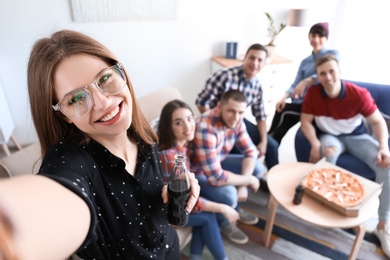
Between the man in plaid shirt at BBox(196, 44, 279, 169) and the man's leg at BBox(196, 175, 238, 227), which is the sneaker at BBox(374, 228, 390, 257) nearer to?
the man in plaid shirt at BBox(196, 44, 279, 169)

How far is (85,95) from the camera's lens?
562mm

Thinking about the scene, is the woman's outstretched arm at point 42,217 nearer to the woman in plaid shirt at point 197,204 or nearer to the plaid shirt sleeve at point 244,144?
the woman in plaid shirt at point 197,204

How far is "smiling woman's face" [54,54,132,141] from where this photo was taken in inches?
21.6

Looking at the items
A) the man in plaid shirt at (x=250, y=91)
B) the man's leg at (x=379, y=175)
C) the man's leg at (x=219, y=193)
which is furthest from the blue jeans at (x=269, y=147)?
the man's leg at (x=219, y=193)

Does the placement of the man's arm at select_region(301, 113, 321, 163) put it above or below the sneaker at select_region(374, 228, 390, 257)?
above

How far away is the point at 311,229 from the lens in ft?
6.06

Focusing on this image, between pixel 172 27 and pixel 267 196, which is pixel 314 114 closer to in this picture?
pixel 267 196

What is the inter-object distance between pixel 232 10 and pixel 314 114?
1.67 meters

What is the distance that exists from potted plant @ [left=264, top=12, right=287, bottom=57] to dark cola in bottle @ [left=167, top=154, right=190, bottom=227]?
8.26 feet

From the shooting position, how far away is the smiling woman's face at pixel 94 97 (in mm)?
550

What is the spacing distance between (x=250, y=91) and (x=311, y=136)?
0.60 m

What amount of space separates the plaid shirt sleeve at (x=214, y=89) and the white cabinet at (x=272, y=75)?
28.8 inches

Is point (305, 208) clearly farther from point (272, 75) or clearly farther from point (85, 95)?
point (272, 75)

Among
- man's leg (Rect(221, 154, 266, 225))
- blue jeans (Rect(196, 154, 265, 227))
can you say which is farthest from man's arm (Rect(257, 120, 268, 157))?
blue jeans (Rect(196, 154, 265, 227))
